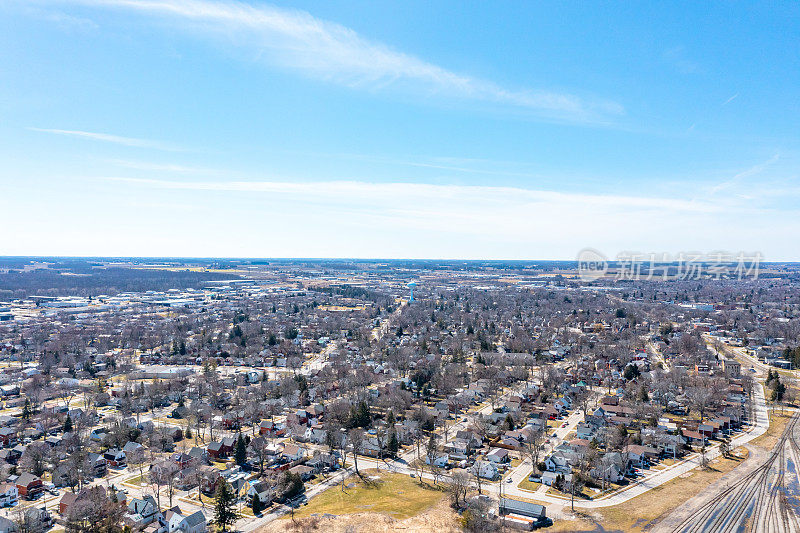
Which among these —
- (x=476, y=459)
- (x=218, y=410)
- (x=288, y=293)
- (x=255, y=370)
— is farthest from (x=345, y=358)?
(x=288, y=293)

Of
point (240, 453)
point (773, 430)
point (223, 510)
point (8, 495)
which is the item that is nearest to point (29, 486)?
point (8, 495)

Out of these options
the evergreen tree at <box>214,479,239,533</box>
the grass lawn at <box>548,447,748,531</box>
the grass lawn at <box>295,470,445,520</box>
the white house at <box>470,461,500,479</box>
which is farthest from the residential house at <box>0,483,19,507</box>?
the grass lawn at <box>548,447,748,531</box>

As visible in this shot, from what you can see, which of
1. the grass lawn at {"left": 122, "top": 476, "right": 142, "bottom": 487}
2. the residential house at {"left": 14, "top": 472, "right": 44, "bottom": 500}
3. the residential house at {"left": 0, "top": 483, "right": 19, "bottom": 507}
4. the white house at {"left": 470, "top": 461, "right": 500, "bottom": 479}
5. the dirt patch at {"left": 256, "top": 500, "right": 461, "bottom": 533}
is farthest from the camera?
the white house at {"left": 470, "top": 461, "right": 500, "bottom": 479}

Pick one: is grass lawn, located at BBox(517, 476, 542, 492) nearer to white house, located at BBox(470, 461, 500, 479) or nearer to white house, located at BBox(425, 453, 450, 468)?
white house, located at BBox(470, 461, 500, 479)

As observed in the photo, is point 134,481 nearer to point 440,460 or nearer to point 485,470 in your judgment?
point 440,460

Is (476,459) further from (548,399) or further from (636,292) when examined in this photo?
(636,292)

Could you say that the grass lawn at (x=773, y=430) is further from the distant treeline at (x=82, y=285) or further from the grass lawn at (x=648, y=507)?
the distant treeline at (x=82, y=285)
